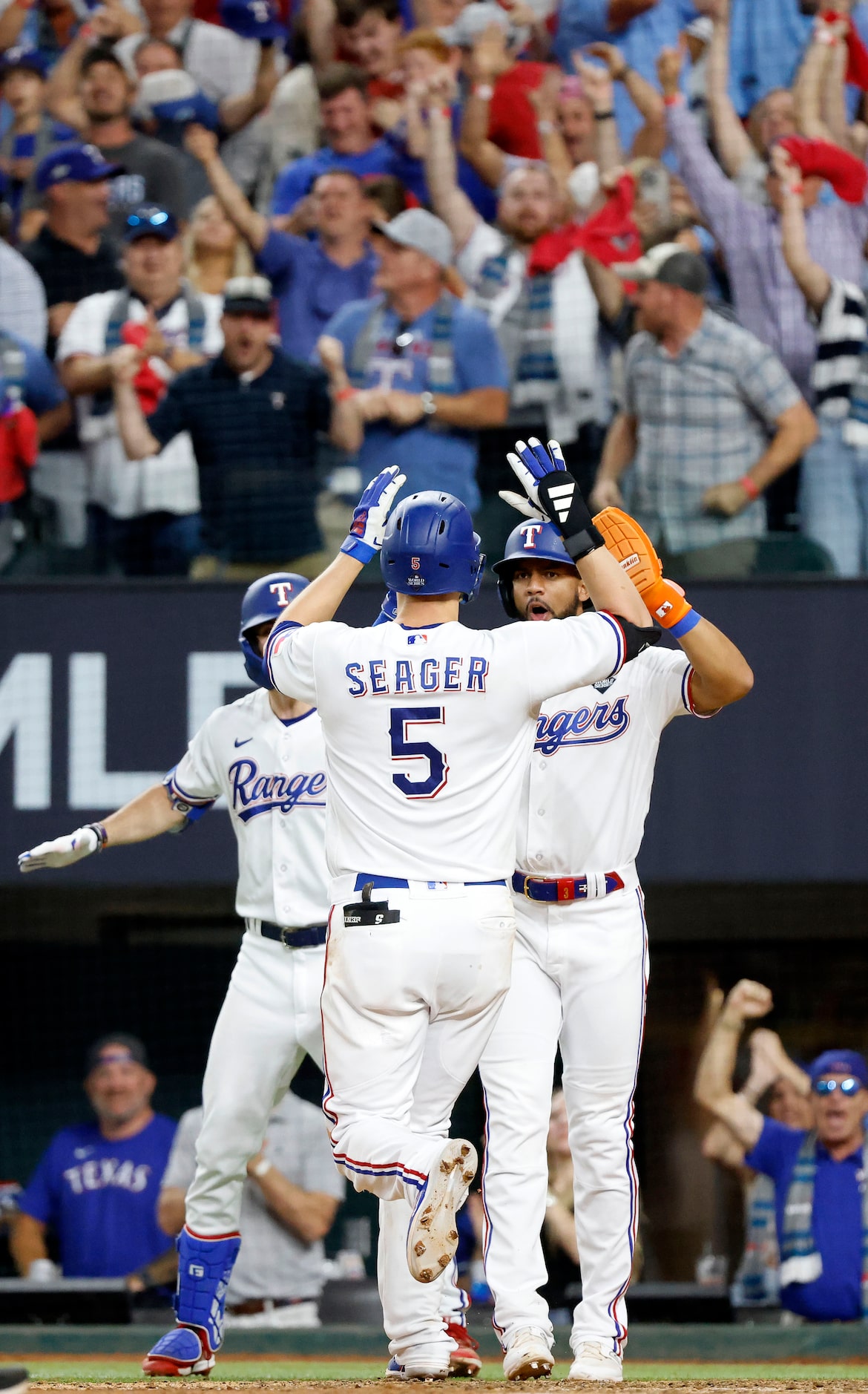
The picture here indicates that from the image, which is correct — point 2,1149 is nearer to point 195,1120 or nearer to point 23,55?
point 195,1120

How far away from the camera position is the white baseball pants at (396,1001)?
3324 mm

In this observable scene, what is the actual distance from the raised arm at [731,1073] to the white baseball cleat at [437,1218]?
3401 mm

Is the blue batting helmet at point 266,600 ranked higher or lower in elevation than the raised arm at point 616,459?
lower

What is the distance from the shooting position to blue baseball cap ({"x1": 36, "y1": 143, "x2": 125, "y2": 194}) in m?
7.22

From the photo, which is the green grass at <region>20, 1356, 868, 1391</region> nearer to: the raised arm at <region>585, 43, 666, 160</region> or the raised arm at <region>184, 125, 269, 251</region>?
the raised arm at <region>184, 125, 269, 251</region>

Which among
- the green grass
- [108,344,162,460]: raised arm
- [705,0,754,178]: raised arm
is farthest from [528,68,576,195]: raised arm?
the green grass

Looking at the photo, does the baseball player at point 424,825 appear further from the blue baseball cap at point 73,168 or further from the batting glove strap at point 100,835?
the blue baseball cap at point 73,168

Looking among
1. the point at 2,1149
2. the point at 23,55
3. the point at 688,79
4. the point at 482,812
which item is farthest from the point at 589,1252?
the point at 23,55

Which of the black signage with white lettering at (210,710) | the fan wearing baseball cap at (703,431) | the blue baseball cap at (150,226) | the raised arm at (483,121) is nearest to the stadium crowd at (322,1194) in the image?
the black signage with white lettering at (210,710)

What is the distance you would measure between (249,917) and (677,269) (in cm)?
337

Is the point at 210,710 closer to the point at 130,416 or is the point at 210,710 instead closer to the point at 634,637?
the point at 130,416

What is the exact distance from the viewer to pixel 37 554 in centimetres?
685

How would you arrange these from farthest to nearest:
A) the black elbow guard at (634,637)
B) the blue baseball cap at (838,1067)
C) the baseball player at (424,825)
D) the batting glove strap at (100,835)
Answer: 1. the blue baseball cap at (838,1067)
2. the batting glove strap at (100,835)
3. the black elbow guard at (634,637)
4. the baseball player at (424,825)

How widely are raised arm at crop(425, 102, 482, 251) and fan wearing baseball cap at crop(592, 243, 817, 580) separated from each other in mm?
984
